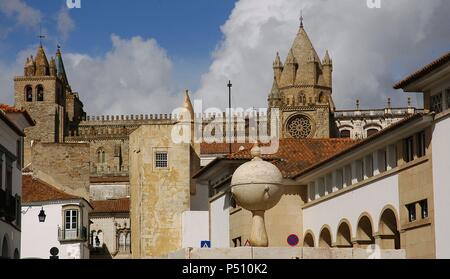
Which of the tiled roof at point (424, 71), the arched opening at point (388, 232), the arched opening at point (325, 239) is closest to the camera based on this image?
the tiled roof at point (424, 71)

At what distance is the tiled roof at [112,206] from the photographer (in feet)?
353

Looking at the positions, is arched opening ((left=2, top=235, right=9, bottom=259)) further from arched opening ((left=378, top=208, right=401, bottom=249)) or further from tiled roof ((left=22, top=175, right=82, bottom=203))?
tiled roof ((left=22, top=175, right=82, bottom=203))

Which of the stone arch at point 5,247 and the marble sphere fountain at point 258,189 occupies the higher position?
the stone arch at point 5,247

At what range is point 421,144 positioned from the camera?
134ft

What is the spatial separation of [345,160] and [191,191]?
3464cm

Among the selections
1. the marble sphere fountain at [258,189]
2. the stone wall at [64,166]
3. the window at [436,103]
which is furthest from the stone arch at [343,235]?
the stone wall at [64,166]

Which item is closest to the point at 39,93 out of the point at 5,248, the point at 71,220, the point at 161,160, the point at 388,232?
the point at 161,160

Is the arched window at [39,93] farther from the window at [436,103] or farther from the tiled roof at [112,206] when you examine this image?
the window at [436,103]

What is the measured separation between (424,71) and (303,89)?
116 metres

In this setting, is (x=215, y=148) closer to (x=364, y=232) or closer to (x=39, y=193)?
(x=39, y=193)

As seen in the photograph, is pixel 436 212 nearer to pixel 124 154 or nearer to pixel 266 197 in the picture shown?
pixel 266 197

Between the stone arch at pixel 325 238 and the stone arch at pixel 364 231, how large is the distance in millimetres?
4056

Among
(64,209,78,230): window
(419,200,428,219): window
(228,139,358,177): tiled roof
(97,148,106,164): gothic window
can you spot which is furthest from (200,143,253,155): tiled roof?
(419,200,428,219): window

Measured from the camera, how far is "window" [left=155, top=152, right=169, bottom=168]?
272ft
